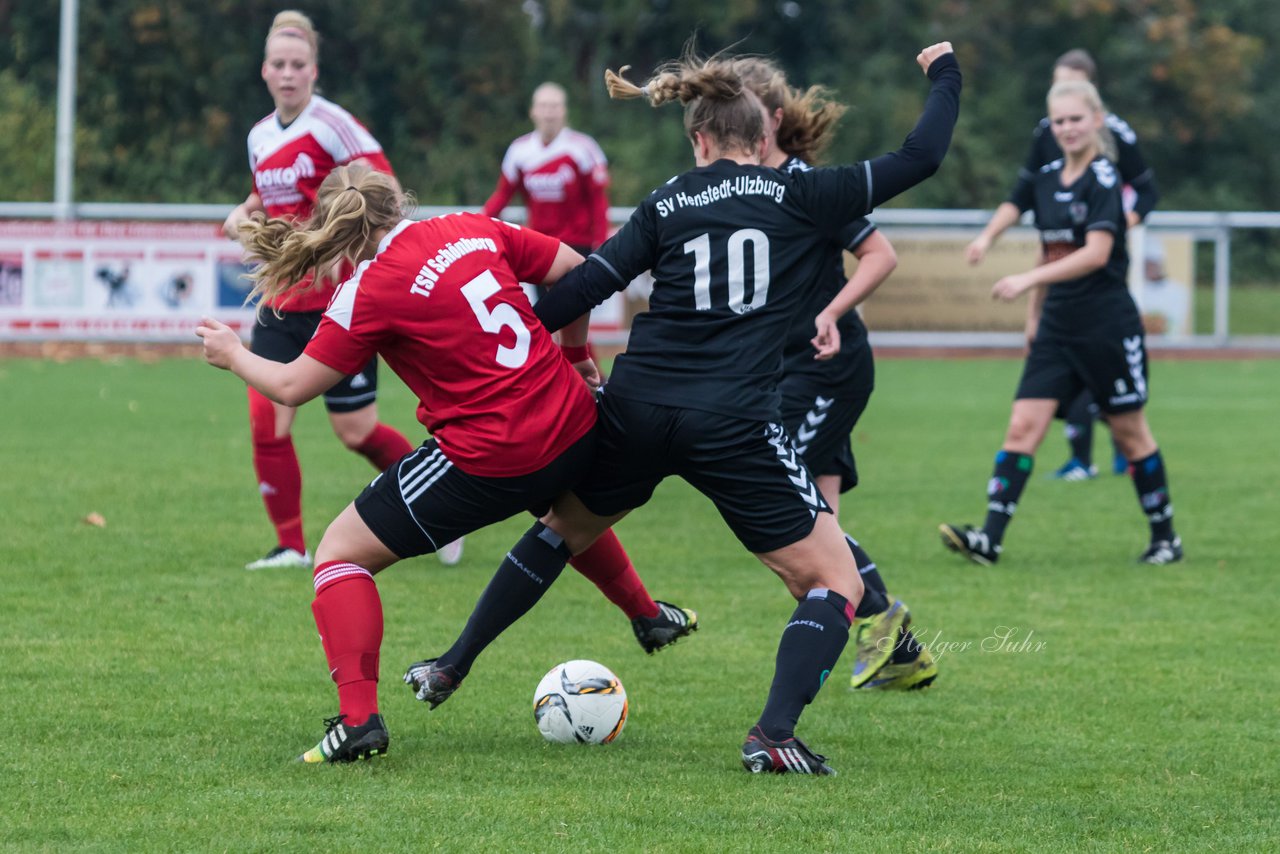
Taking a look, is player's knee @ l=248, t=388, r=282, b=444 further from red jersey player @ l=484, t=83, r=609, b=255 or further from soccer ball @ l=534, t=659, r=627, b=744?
red jersey player @ l=484, t=83, r=609, b=255

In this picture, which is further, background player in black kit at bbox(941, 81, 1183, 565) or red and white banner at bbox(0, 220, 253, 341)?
red and white banner at bbox(0, 220, 253, 341)

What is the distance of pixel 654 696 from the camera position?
16.7 ft

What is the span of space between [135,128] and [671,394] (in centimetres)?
2639

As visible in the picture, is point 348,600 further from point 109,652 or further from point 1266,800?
point 1266,800

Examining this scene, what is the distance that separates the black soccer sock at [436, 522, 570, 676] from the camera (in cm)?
465

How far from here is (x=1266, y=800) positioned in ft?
13.3

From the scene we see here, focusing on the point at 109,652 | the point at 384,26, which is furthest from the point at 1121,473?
the point at 384,26

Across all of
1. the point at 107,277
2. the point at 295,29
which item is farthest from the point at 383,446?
the point at 107,277

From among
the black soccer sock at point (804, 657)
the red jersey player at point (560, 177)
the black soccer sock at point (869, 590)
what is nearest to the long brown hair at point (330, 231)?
the black soccer sock at point (804, 657)

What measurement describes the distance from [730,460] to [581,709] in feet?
2.60

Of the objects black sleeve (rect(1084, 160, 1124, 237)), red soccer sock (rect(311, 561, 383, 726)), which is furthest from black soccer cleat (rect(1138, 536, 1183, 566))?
red soccer sock (rect(311, 561, 383, 726))

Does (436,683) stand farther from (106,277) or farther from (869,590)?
(106,277)

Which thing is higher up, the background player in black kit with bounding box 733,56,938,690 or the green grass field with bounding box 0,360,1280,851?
the background player in black kit with bounding box 733,56,938,690

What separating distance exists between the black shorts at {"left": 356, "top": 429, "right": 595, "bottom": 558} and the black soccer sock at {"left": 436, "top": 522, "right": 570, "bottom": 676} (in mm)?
329
